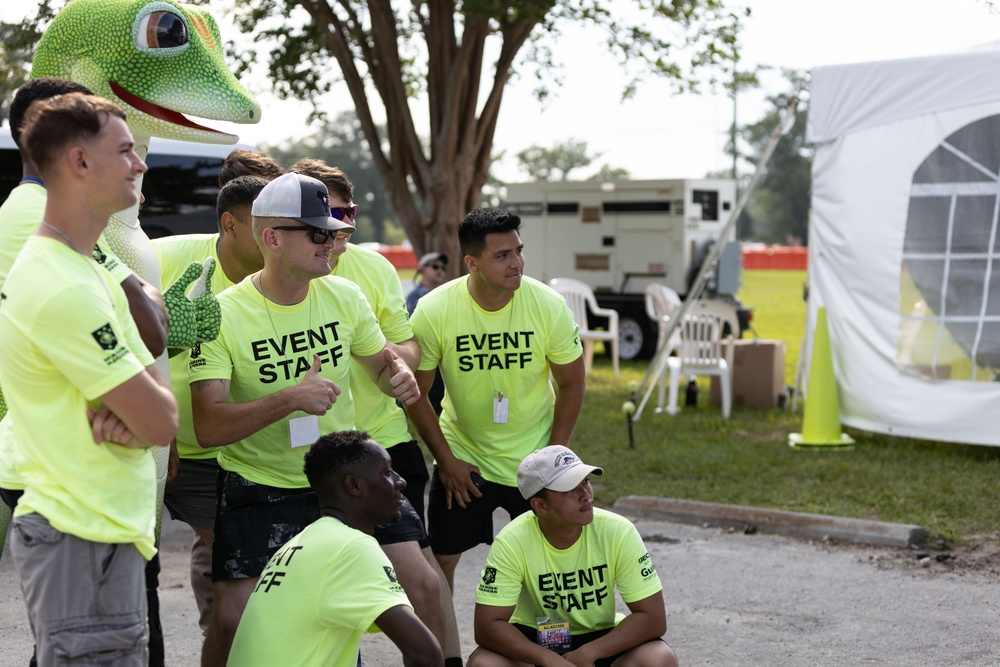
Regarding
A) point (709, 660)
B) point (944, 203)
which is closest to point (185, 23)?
point (709, 660)

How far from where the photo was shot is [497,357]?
4.66m

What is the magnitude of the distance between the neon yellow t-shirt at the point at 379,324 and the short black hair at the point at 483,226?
1.09 feet

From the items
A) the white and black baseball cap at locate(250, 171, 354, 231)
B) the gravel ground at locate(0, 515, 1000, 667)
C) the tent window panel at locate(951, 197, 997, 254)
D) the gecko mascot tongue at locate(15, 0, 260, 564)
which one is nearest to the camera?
the gecko mascot tongue at locate(15, 0, 260, 564)

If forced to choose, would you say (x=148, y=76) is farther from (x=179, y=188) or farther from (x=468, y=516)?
(x=179, y=188)

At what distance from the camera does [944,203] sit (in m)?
8.83

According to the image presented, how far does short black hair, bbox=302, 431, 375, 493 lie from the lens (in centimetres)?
321

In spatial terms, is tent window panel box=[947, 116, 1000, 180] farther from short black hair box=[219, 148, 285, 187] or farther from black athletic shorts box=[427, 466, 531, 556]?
short black hair box=[219, 148, 285, 187]

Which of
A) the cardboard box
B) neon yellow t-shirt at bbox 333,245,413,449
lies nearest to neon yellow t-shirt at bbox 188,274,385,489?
neon yellow t-shirt at bbox 333,245,413,449

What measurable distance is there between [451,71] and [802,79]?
3778 mm

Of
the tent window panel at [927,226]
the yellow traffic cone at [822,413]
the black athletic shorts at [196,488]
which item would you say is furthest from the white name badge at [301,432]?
the tent window panel at [927,226]

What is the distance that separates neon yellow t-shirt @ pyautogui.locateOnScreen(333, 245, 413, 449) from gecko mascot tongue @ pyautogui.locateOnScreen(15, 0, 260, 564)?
88 cm

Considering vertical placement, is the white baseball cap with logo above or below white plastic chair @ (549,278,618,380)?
above

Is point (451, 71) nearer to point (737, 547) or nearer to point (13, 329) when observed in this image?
point (737, 547)

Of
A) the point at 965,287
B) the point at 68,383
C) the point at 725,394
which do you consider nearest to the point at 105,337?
the point at 68,383
